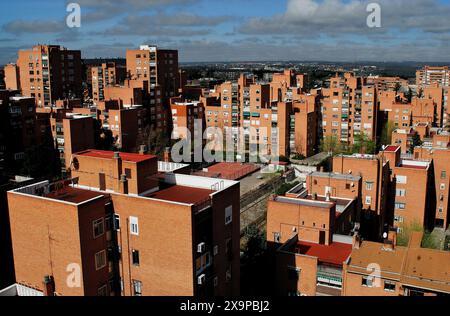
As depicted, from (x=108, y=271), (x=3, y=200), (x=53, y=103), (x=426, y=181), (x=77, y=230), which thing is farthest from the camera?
(x=53, y=103)

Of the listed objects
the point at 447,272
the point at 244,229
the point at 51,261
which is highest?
the point at 51,261

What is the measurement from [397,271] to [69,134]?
2227cm

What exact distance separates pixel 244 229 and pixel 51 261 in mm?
12994

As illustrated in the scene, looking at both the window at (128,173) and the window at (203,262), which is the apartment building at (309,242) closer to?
the window at (203,262)

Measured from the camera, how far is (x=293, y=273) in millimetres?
13039

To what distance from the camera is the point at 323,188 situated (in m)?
18.1

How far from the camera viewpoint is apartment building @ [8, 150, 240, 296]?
29.2 ft

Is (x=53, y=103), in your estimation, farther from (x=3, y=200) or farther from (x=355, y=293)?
(x=355, y=293)

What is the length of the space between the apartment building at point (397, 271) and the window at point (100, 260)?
19.6ft

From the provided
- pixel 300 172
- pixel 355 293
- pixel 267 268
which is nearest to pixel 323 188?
pixel 267 268

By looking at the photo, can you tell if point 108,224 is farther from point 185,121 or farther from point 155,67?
point 155,67

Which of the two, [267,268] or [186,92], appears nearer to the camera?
[267,268]

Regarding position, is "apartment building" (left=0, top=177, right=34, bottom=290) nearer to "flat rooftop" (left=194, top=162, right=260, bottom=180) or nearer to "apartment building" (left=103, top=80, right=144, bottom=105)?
"flat rooftop" (left=194, top=162, right=260, bottom=180)

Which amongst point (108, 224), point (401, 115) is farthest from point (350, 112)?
point (108, 224)
